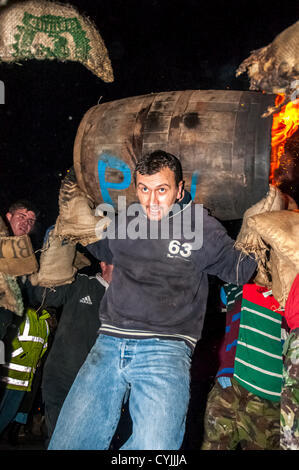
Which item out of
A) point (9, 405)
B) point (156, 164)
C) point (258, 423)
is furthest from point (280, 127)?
point (9, 405)

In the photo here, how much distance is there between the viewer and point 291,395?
2.01 metres

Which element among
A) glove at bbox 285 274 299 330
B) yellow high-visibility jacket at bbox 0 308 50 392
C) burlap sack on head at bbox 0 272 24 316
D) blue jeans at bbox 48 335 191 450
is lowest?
yellow high-visibility jacket at bbox 0 308 50 392

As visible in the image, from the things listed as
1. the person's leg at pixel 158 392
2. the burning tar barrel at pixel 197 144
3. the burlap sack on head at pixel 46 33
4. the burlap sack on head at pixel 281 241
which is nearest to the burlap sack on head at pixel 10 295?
the burning tar barrel at pixel 197 144

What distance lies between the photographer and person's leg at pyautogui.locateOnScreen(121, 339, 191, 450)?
1729 mm

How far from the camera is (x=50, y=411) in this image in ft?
11.5

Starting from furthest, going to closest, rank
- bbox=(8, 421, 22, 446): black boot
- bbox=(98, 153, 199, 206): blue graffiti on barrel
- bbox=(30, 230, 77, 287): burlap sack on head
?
1. bbox=(8, 421, 22, 446): black boot
2. bbox=(30, 230, 77, 287): burlap sack on head
3. bbox=(98, 153, 199, 206): blue graffiti on barrel

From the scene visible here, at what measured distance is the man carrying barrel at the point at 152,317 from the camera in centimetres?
180

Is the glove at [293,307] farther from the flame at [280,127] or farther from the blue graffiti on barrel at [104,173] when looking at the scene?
the blue graffiti on barrel at [104,173]

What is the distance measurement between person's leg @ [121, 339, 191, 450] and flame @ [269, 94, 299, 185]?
1.52m

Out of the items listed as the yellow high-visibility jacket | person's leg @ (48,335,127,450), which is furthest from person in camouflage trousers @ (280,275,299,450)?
the yellow high-visibility jacket

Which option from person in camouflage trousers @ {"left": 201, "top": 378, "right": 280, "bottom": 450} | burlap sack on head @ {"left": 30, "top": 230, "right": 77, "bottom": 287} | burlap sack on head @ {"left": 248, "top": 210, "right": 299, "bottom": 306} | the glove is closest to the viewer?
the glove

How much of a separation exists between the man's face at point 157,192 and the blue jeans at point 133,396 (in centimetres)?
77

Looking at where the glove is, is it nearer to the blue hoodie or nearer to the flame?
the blue hoodie

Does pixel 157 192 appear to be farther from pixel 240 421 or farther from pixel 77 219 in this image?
pixel 240 421
